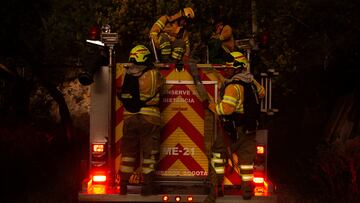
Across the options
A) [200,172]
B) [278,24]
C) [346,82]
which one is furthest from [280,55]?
[200,172]

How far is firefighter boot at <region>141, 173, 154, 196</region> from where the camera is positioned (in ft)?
23.4

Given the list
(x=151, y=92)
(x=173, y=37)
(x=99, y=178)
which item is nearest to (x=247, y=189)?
(x=151, y=92)

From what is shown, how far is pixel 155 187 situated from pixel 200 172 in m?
0.61

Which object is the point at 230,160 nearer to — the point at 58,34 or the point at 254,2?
the point at 254,2

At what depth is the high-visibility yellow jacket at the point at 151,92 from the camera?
7273mm

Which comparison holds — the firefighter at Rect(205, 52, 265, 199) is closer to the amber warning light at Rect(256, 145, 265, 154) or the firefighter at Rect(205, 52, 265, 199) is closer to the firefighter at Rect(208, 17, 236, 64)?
the amber warning light at Rect(256, 145, 265, 154)

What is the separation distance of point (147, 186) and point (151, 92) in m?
0.97

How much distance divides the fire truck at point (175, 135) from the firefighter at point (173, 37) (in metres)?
0.47

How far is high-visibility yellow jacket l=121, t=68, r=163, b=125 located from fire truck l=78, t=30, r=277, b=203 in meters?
0.26

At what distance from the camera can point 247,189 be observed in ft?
23.6

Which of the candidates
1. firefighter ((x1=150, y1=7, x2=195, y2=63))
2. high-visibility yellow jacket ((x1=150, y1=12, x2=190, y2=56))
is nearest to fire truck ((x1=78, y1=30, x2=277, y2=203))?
firefighter ((x1=150, y1=7, x2=195, y2=63))

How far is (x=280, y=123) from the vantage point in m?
20.7

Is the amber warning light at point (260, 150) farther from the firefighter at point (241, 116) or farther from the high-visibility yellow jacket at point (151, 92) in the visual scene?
the high-visibility yellow jacket at point (151, 92)

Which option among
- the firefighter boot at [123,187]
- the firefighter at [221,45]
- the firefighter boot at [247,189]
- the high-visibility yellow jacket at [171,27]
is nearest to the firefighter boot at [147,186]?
the firefighter boot at [123,187]
